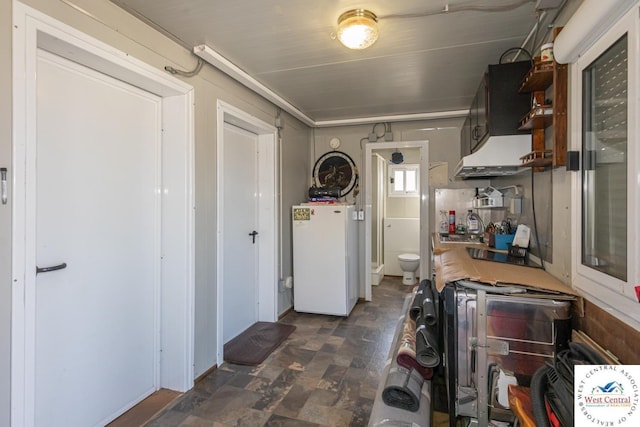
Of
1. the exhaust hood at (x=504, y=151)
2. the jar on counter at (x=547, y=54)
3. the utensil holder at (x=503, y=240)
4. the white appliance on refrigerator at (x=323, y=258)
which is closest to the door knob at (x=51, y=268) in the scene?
the white appliance on refrigerator at (x=323, y=258)

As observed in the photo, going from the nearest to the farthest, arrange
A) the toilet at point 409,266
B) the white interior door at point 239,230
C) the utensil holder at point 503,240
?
1. the utensil holder at point 503,240
2. the white interior door at point 239,230
3. the toilet at point 409,266

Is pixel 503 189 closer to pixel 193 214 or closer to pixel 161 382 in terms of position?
pixel 193 214

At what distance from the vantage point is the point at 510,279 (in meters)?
1.42

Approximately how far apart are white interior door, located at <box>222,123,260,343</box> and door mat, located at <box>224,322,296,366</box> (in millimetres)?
90

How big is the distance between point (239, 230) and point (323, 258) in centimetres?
99

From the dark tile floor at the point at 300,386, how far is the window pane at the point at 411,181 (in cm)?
303

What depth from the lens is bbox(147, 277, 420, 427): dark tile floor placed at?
6.07 feet

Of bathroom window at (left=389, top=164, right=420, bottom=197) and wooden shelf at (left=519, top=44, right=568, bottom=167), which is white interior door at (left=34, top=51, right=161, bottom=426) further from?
bathroom window at (left=389, top=164, right=420, bottom=197)

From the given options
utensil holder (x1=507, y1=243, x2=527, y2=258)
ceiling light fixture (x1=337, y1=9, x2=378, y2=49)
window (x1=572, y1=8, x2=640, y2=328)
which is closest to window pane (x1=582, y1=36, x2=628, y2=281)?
window (x1=572, y1=8, x2=640, y2=328)

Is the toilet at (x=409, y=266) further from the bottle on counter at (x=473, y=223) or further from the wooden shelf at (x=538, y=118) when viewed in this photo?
the wooden shelf at (x=538, y=118)

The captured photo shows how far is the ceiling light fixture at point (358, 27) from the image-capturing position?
1.70 meters

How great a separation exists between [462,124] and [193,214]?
10.6 feet

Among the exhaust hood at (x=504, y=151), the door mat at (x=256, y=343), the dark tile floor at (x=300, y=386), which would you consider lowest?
the dark tile floor at (x=300, y=386)
